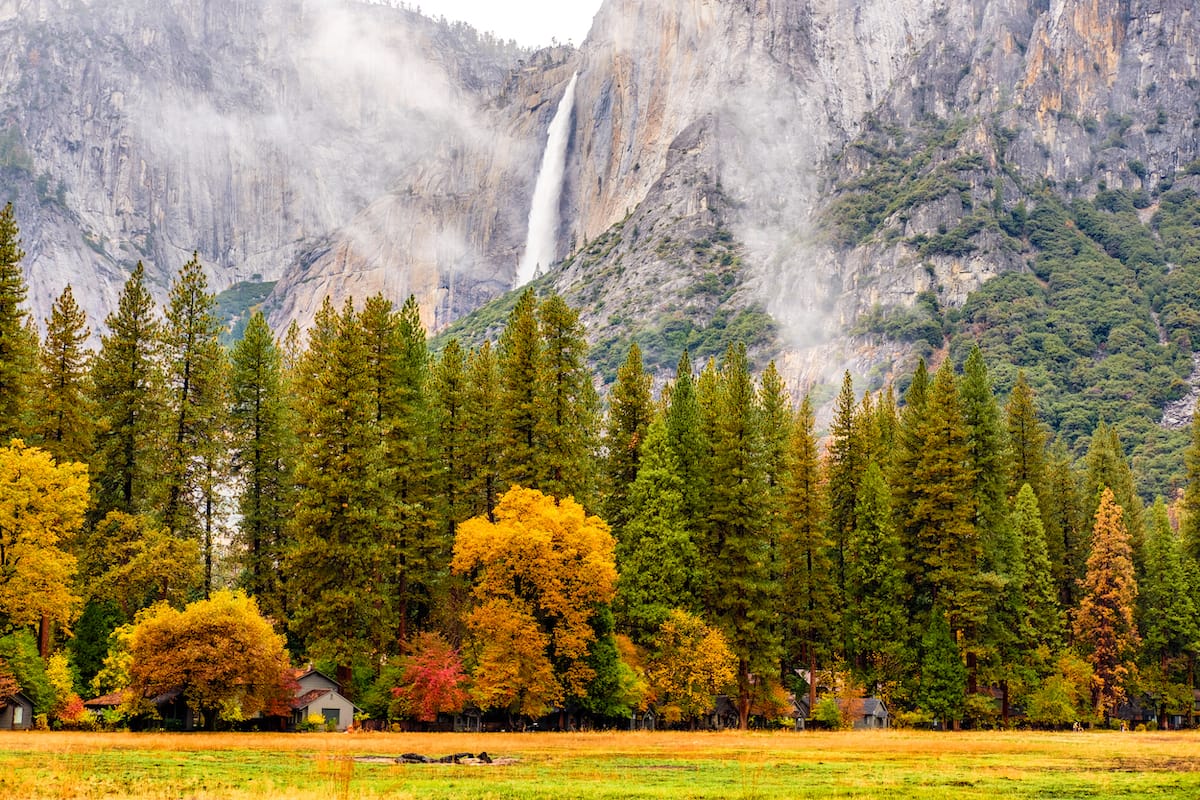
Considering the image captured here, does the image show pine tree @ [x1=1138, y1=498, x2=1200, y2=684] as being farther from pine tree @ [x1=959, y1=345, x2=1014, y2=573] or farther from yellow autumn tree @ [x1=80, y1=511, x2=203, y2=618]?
yellow autumn tree @ [x1=80, y1=511, x2=203, y2=618]

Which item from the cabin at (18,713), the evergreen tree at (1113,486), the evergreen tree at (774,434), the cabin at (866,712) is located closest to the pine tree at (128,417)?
the cabin at (18,713)

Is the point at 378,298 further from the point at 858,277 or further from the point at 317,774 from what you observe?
the point at 858,277

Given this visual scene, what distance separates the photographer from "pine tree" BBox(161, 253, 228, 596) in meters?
52.3

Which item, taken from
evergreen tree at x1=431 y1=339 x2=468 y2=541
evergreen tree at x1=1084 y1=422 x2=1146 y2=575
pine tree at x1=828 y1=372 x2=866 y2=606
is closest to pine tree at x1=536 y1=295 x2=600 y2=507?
evergreen tree at x1=431 y1=339 x2=468 y2=541

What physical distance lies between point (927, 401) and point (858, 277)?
128820 mm

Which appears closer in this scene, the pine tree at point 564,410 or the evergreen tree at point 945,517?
the pine tree at point 564,410

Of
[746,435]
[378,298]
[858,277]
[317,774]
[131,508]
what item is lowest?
[317,774]

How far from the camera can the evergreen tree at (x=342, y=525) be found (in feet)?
159

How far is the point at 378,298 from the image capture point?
179 feet

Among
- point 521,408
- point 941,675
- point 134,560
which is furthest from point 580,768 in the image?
point 941,675

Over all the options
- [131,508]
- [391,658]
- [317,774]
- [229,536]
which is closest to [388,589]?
[391,658]

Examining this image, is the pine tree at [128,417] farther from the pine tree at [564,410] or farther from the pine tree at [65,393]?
the pine tree at [564,410]

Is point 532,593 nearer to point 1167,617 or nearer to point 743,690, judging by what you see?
point 743,690

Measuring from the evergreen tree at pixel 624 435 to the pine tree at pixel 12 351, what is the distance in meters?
25.9
